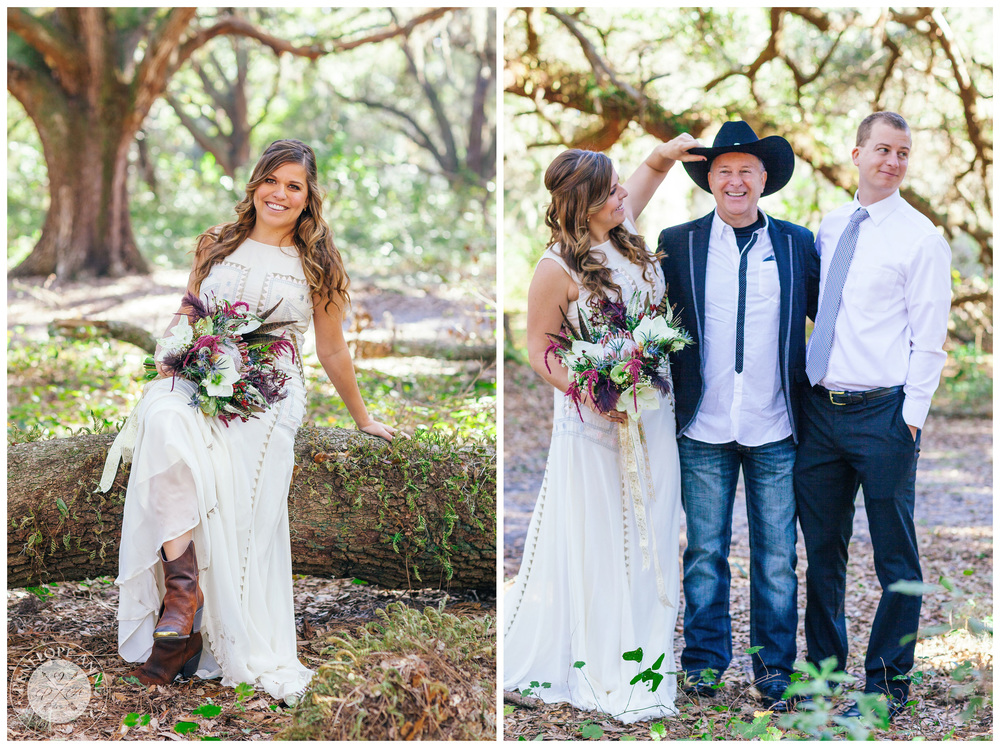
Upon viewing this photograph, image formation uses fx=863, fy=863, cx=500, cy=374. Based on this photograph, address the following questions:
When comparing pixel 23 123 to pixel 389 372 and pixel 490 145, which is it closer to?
pixel 490 145

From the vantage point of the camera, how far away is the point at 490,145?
22344 millimetres

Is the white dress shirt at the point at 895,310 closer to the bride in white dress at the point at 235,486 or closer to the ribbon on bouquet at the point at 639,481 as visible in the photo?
the ribbon on bouquet at the point at 639,481

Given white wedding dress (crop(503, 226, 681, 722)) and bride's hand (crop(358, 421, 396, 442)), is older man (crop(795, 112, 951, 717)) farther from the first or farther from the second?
bride's hand (crop(358, 421, 396, 442))

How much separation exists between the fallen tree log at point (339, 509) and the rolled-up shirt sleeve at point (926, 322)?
1814 mm

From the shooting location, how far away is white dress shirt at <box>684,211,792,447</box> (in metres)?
3.57

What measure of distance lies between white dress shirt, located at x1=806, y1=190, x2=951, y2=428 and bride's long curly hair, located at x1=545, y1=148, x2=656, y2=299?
832mm

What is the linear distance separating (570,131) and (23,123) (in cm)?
1425

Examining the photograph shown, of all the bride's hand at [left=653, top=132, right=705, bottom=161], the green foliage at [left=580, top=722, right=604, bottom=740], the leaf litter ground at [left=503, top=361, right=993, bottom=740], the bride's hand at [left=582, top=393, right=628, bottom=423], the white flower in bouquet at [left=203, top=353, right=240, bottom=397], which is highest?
the bride's hand at [left=653, top=132, right=705, bottom=161]

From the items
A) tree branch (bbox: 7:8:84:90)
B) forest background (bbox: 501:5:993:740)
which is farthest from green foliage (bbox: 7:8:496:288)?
forest background (bbox: 501:5:993:740)

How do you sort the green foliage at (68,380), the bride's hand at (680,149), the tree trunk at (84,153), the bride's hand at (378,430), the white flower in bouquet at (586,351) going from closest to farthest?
1. the white flower in bouquet at (586,351)
2. the bride's hand at (680,149)
3. the bride's hand at (378,430)
4. the green foliage at (68,380)
5. the tree trunk at (84,153)

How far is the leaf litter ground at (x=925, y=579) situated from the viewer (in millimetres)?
3402

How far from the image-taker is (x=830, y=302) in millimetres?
3533

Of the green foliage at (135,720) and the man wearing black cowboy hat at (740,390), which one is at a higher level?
the man wearing black cowboy hat at (740,390)

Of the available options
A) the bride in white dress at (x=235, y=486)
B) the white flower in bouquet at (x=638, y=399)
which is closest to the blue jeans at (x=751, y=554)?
the white flower in bouquet at (x=638, y=399)
